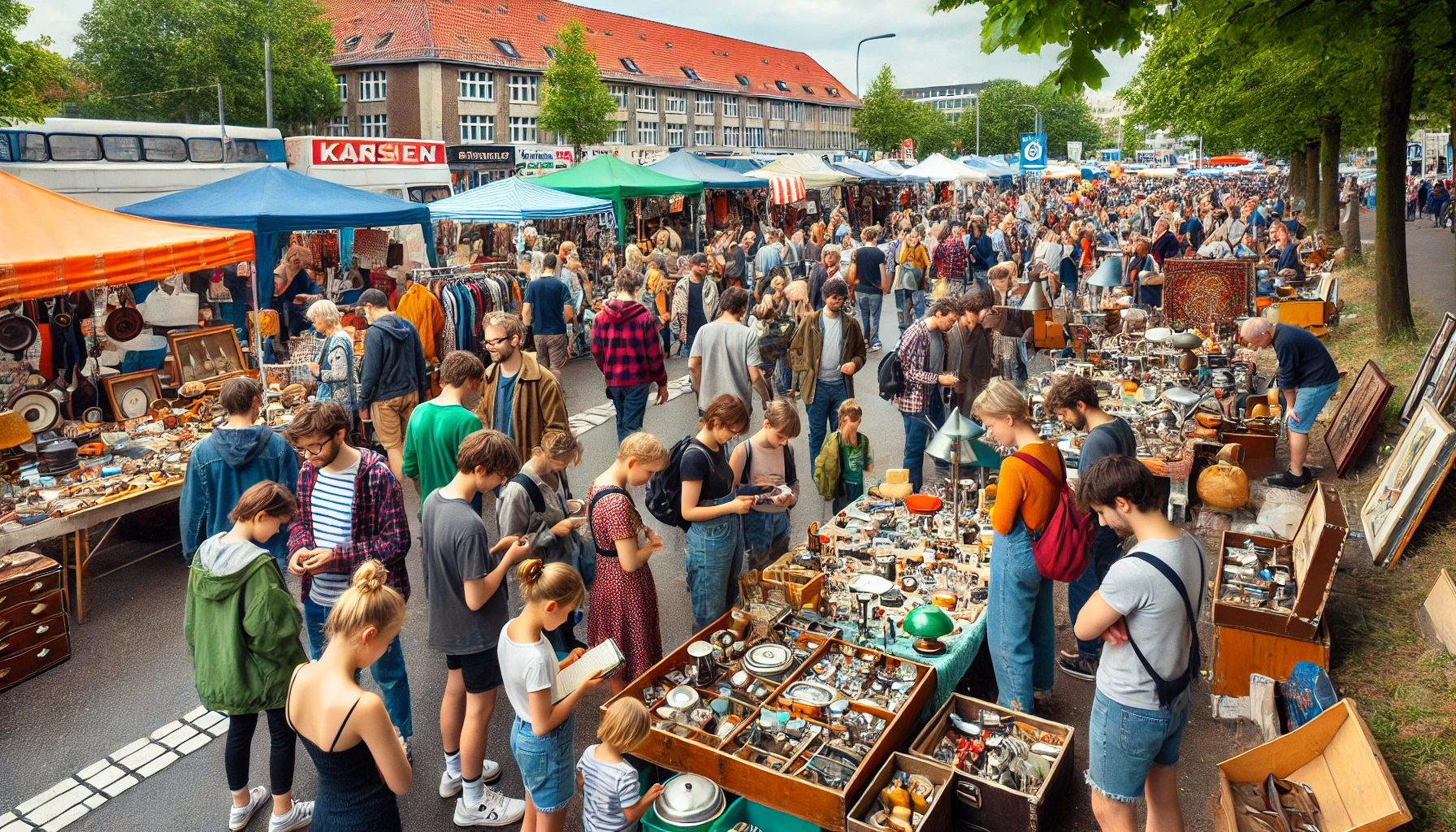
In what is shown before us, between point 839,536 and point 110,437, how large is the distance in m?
6.05

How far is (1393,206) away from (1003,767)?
10.1m

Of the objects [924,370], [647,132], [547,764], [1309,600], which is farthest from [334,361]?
[647,132]

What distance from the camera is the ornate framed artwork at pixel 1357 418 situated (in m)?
7.91

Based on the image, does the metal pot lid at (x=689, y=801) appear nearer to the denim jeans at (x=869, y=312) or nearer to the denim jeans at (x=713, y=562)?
the denim jeans at (x=713, y=562)

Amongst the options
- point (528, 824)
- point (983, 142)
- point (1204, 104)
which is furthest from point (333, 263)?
point (983, 142)

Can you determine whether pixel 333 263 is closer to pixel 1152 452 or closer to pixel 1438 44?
pixel 1152 452

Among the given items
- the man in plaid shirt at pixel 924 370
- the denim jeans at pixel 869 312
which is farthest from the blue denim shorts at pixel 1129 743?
the denim jeans at pixel 869 312

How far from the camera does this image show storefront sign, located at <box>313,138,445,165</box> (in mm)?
17938

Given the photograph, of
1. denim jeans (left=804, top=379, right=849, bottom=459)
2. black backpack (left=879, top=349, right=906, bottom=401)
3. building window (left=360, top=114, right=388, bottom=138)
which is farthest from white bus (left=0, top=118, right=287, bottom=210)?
building window (left=360, top=114, right=388, bottom=138)

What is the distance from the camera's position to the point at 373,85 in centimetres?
4941

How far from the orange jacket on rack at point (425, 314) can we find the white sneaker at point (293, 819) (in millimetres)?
6838

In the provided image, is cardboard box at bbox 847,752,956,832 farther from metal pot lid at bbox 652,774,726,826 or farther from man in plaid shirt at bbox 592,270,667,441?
man in plaid shirt at bbox 592,270,667,441

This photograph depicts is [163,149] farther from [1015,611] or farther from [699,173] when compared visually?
[1015,611]

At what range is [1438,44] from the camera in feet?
28.8
